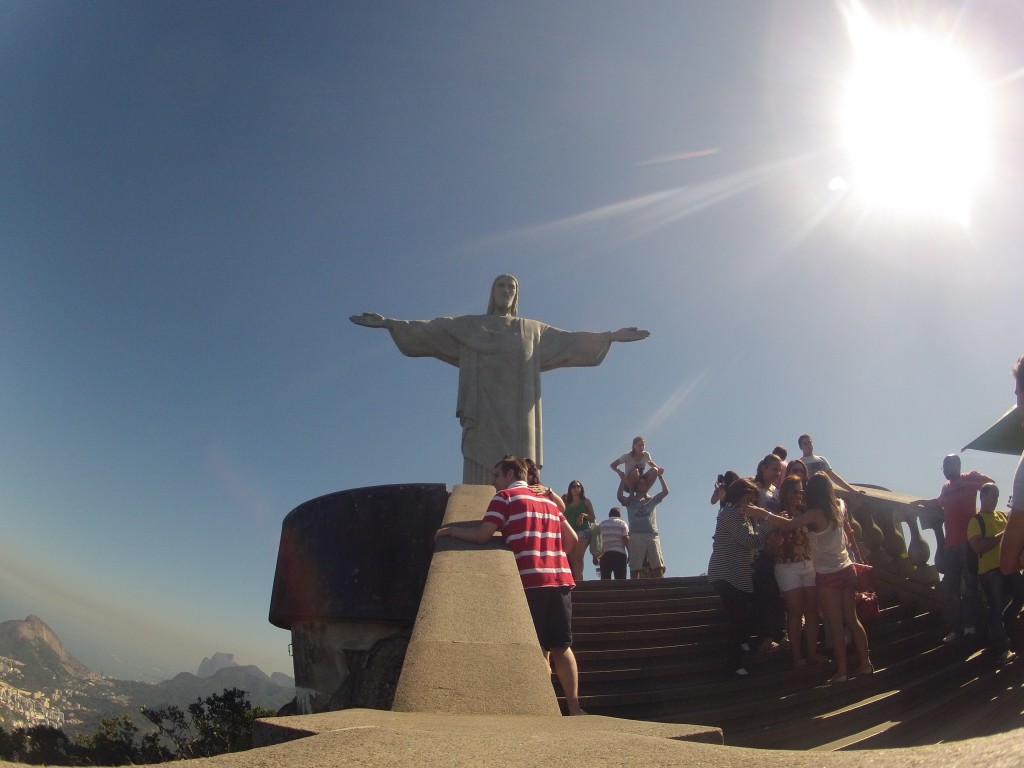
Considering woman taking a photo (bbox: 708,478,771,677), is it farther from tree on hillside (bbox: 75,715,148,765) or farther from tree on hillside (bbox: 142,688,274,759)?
tree on hillside (bbox: 75,715,148,765)

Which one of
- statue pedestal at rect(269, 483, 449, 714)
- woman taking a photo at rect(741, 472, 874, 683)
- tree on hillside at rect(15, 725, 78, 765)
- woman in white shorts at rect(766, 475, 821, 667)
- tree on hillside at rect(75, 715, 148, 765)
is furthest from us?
tree on hillside at rect(75, 715, 148, 765)

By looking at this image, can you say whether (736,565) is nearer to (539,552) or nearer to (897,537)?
(539,552)

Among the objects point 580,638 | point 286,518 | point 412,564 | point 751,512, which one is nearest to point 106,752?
point 286,518

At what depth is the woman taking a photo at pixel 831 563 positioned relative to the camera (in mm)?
5044

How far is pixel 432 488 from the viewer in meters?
6.27

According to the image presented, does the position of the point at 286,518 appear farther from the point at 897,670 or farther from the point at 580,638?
the point at 897,670

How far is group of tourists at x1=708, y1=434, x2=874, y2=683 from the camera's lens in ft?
16.9

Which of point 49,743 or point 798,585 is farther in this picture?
point 49,743

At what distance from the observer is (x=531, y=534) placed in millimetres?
4387

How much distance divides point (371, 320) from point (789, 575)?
6508 mm

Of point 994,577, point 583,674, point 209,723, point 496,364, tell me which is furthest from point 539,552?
point 496,364

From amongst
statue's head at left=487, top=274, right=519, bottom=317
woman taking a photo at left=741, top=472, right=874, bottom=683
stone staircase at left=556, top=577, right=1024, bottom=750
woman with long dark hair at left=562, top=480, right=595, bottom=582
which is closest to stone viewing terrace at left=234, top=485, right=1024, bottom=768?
stone staircase at left=556, top=577, right=1024, bottom=750

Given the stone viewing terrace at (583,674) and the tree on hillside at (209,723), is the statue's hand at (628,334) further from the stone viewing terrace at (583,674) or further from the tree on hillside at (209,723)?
the tree on hillside at (209,723)

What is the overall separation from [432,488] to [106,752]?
175 inches
